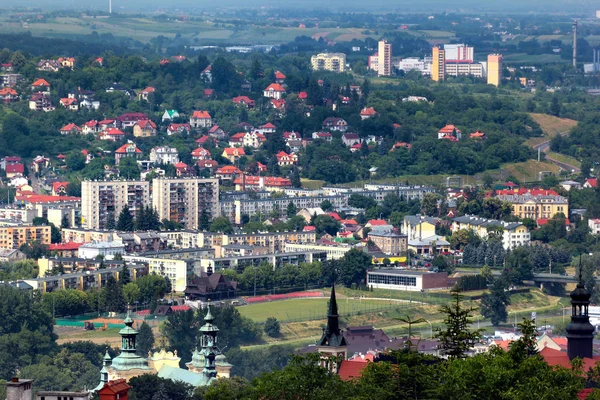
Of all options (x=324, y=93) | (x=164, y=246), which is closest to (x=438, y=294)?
(x=164, y=246)

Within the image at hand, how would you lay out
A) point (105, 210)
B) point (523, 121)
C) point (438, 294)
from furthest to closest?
point (523, 121)
point (105, 210)
point (438, 294)

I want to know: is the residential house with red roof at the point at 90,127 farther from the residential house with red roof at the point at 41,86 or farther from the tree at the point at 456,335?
the tree at the point at 456,335

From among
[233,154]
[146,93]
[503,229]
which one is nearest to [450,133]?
[233,154]

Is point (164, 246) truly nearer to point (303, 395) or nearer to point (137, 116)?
point (137, 116)

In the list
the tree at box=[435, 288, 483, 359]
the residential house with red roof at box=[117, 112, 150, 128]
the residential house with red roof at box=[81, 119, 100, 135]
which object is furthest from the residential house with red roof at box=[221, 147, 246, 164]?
the tree at box=[435, 288, 483, 359]

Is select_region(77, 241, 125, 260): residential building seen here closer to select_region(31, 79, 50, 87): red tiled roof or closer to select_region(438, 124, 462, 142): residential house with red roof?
select_region(438, 124, 462, 142): residential house with red roof

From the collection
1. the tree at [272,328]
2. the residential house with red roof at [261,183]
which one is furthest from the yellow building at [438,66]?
the tree at [272,328]
